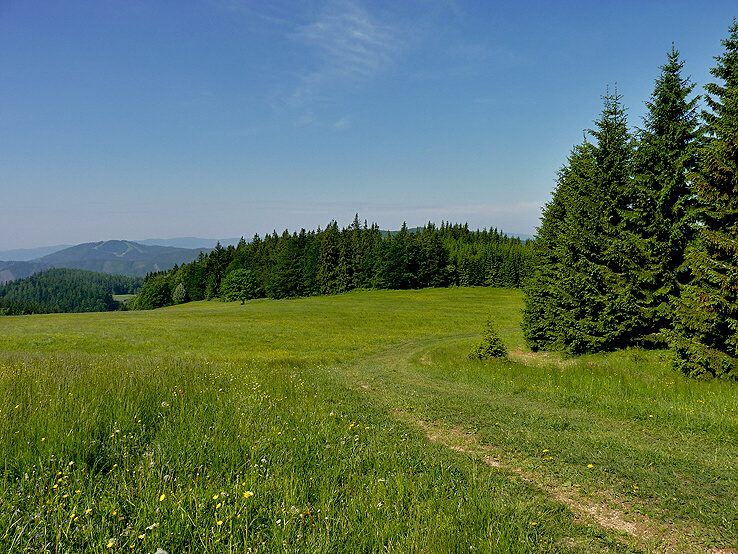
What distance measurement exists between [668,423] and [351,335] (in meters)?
28.4

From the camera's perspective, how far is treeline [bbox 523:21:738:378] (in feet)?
39.5

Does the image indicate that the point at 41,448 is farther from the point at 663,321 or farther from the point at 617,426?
the point at 663,321

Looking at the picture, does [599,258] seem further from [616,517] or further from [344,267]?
[344,267]

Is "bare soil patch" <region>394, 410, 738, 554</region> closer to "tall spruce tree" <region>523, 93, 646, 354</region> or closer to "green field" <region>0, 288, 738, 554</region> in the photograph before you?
"green field" <region>0, 288, 738, 554</region>

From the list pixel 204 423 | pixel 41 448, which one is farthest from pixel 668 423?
pixel 41 448

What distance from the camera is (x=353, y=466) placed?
16.8ft

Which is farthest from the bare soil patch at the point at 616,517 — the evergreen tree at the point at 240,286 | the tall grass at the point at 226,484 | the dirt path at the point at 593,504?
the evergreen tree at the point at 240,286

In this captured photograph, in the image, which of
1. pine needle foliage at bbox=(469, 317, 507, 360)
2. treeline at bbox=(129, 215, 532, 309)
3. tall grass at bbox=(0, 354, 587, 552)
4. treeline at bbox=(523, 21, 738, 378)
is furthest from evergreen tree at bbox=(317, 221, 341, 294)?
tall grass at bbox=(0, 354, 587, 552)

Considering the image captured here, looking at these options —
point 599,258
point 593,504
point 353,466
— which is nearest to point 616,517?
point 593,504

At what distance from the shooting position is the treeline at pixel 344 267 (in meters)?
90.8

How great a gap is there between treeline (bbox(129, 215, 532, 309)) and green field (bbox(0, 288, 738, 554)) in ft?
260

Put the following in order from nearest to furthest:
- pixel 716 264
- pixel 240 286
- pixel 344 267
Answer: pixel 716 264, pixel 240 286, pixel 344 267

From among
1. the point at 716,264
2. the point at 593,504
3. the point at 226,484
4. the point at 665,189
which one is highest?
the point at 665,189

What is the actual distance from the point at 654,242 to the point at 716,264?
14.6 feet
